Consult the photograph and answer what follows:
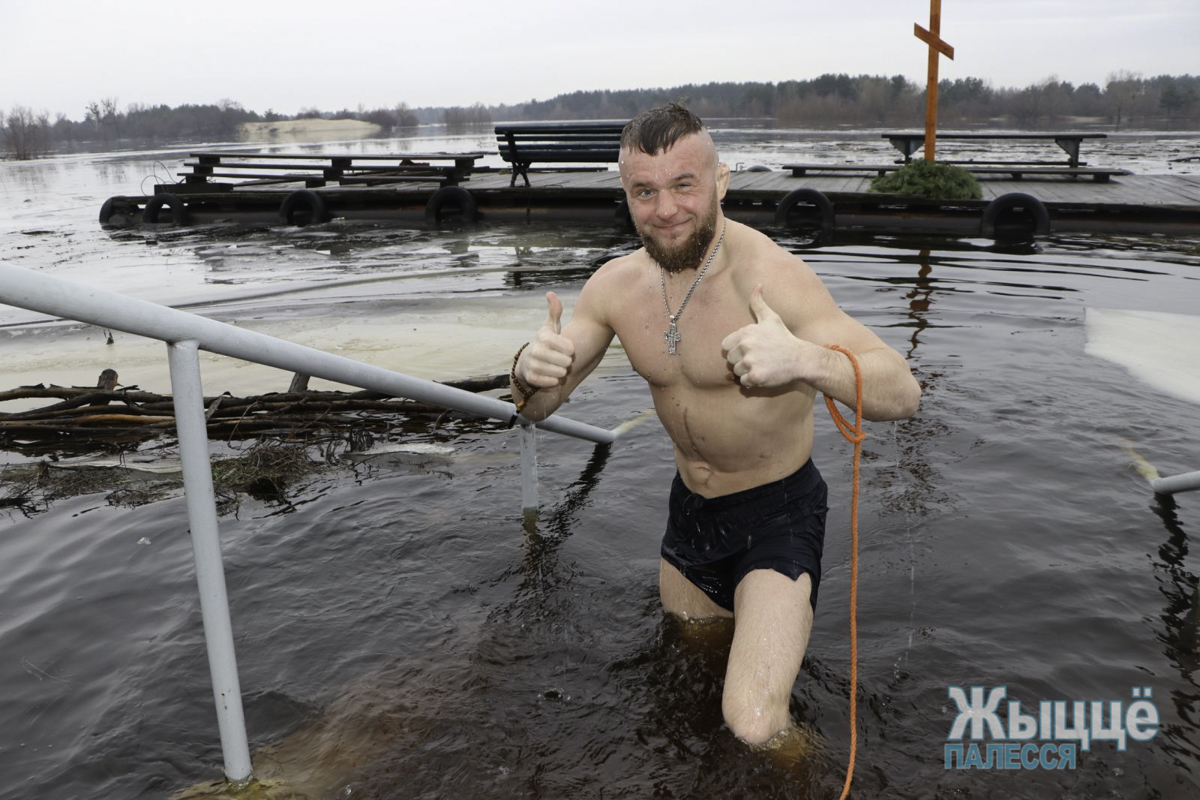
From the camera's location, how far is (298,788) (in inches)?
102

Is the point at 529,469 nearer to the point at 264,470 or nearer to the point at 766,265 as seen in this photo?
the point at 264,470

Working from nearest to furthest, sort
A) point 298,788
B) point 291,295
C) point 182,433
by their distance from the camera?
point 182,433 → point 298,788 → point 291,295

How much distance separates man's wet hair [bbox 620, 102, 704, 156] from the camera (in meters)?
3.01

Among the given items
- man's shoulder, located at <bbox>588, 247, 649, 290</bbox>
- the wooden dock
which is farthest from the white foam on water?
the wooden dock

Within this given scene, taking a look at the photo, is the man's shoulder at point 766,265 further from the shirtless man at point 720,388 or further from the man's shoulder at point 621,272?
the man's shoulder at point 621,272

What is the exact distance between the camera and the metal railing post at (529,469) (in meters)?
4.27

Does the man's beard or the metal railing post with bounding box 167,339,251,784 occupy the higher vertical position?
the man's beard

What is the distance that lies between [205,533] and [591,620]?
184cm

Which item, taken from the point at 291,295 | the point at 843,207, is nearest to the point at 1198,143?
the point at 843,207

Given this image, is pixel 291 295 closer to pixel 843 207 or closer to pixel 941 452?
pixel 941 452

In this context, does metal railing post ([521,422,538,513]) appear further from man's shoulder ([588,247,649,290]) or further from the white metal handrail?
the white metal handrail

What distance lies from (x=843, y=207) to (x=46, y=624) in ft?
43.7

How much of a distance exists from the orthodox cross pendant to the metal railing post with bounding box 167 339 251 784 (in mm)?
1688

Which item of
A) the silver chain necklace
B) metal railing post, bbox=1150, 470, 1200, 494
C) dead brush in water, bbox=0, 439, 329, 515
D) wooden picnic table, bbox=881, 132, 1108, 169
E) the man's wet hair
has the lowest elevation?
dead brush in water, bbox=0, 439, 329, 515
